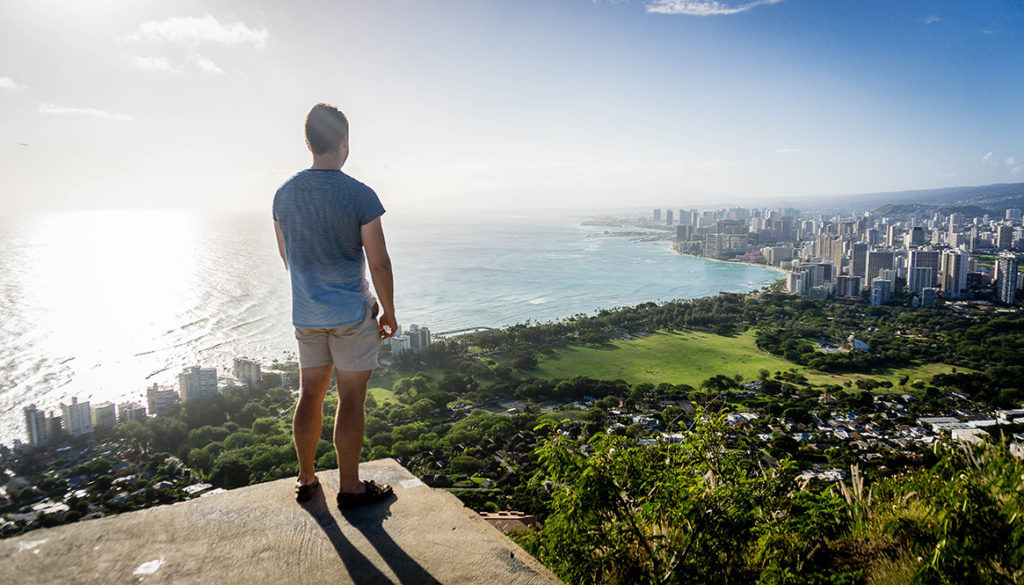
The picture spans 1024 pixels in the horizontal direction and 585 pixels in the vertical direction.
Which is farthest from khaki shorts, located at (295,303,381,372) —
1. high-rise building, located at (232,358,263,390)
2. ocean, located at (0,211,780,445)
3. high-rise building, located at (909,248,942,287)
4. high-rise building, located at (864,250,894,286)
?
high-rise building, located at (864,250,894,286)

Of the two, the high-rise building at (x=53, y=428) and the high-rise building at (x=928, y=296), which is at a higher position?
the high-rise building at (x=53, y=428)

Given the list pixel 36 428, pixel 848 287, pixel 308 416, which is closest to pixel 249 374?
pixel 36 428

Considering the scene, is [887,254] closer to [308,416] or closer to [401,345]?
[401,345]

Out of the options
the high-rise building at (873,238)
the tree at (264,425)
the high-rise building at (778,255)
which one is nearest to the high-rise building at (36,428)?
the tree at (264,425)

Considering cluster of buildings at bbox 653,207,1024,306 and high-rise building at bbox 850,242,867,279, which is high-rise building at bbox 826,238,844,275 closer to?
cluster of buildings at bbox 653,207,1024,306

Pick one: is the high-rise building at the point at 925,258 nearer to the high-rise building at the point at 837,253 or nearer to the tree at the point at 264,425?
the high-rise building at the point at 837,253

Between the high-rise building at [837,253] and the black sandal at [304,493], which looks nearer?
the black sandal at [304,493]
